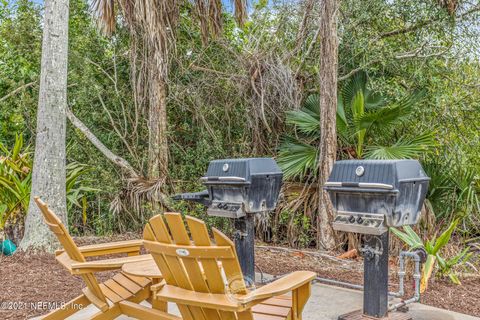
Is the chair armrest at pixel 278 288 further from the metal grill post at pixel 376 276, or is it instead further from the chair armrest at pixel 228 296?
the metal grill post at pixel 376 276

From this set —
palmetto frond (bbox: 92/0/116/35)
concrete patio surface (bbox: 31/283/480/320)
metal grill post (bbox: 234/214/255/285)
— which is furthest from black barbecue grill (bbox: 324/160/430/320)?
palmetto frond (bbox: 92/0/116/35)

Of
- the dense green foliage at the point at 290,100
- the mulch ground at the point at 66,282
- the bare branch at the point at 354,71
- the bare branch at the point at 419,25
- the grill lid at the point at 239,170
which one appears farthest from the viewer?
the bare branch at the point at 419,25

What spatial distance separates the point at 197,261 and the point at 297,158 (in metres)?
4.26

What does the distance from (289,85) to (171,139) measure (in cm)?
216

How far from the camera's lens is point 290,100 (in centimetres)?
650

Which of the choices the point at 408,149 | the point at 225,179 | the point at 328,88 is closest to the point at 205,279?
the point at 225,179

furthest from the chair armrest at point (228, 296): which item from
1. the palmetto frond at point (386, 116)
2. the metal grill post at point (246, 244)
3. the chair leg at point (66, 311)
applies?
the palmetto frond at point (386, 116)

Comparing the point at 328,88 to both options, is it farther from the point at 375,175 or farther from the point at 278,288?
the point at 278,288

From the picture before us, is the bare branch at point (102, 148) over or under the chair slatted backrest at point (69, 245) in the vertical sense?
over

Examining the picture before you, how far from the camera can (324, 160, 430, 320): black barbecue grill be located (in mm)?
2861

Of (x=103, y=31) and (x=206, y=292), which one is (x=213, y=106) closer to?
(x=103, y=31)

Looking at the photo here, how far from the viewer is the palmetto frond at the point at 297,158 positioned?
19.9 ft

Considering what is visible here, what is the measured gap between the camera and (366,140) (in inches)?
244

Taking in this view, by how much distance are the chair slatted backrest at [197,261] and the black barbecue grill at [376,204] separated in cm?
117
